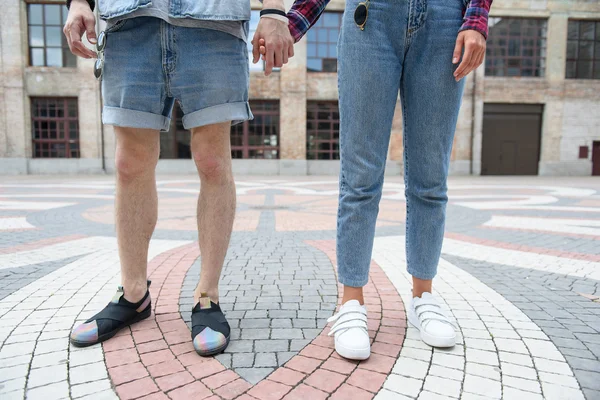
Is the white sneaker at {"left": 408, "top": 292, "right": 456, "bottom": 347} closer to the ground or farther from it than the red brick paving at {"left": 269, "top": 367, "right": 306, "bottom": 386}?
farther from it

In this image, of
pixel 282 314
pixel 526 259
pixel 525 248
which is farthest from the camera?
pixel 525 248

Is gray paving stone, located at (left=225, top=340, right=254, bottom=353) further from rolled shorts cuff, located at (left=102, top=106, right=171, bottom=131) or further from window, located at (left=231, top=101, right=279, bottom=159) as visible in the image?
window, located at (left=231, top=101, right=279, bottom=159)

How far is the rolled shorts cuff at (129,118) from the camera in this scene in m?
1.58

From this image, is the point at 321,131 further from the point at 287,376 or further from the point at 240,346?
the point at 287,376

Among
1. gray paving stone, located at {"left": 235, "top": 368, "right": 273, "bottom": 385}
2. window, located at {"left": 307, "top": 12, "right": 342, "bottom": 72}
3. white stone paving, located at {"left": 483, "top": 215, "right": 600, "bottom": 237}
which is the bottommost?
gray paving stone, located at {"left": 235, "top": 368, "right": 273, "bottom": 385}

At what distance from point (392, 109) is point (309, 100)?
18461 mm

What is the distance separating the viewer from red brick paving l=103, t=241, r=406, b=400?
133 centimetres

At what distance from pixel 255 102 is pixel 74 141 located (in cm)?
892

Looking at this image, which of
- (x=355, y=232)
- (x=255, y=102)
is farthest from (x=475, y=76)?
(x=355, y=232)

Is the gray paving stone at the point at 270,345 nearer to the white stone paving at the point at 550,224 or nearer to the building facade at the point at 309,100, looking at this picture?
the white stone paving at the point at 550,224

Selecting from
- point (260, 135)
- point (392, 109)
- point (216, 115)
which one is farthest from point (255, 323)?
point (260, 135)

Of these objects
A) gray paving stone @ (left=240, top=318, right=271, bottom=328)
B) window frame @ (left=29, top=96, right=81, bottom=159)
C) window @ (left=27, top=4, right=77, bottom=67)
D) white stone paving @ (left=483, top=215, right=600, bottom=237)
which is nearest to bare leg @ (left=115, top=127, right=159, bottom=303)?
gray paving stone @ (left=240, top=318, right=271, bottom=328)

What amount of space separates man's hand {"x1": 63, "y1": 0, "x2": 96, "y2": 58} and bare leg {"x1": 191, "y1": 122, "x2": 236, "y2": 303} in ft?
1.73

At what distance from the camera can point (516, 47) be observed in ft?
66.3
